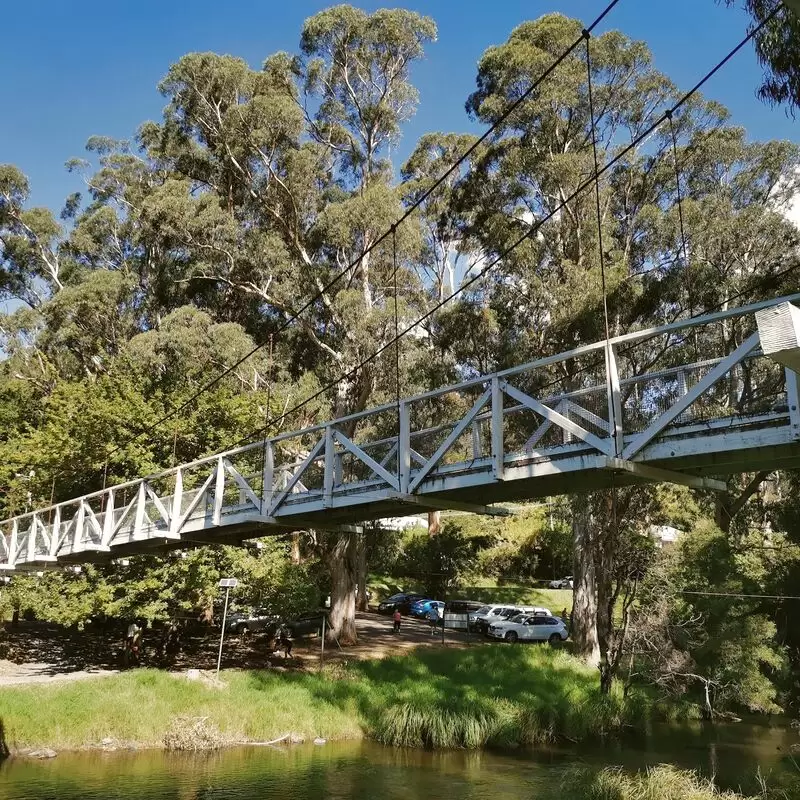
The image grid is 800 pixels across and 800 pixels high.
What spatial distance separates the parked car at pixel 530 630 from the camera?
29000 mm

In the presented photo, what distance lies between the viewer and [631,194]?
86.3ft

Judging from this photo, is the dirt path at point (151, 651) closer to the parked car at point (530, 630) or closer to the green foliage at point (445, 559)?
the parked car at point (530, 630)

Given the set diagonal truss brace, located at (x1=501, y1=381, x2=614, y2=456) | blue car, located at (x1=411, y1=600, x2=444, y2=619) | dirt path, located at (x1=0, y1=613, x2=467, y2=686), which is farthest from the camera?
blue car, located at (x1=411, y1=600, x2=444, y2=619)

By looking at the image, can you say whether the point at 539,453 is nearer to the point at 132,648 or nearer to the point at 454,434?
the point at 454,434

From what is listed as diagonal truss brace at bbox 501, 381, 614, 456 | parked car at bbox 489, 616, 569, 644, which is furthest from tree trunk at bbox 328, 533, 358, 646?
diagonal truss brace at bbox 501, 381, 614, 456

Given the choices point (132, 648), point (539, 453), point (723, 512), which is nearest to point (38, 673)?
point (132, 648)

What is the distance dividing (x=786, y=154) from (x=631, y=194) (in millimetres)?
4903

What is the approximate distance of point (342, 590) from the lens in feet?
88.3

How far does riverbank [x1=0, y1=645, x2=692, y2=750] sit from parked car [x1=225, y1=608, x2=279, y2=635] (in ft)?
16.8

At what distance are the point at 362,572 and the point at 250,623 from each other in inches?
308

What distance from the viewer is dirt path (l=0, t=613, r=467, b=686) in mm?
21344

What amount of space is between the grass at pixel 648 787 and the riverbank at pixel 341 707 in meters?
4.88

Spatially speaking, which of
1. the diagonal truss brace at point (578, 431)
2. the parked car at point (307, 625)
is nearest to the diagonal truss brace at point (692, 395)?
the diagonal truss brace at point (578, 431)

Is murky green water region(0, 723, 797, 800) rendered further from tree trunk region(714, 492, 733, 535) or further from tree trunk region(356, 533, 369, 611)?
tree trunk region(356, 533, 369, 611)
